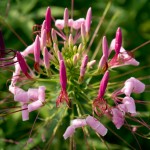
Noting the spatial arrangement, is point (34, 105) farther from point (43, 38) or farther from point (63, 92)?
point (43, 38)

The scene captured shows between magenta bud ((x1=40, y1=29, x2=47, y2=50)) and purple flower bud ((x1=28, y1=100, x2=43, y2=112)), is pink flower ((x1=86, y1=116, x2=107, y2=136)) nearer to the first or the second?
purple flower bud ((x1=28, y1=100, x2=43, y2=112))

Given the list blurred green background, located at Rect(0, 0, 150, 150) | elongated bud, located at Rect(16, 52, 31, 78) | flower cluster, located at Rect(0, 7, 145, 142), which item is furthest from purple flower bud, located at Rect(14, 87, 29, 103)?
blurred green background, located at Rect(0, 0, 150, 150)

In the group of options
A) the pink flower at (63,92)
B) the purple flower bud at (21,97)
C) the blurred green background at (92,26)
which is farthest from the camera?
the blurred green background at (92,26)

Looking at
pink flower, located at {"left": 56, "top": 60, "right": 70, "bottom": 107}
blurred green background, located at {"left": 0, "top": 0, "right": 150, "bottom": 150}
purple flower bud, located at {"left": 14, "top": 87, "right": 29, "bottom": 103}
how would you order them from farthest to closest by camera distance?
blurred green background, located at {"left": 0, "top": 0, "right": 150, "bottom": 150}
purple flower bud, located at {"left": 14, "top": 87, "right": 29, "bottom": 103}
pink flower, located at {"left": 56, "top": 60, "right": 70, "bottom": 107}

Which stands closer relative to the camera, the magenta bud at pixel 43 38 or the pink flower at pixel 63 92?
the pink flower at pixel 63 92

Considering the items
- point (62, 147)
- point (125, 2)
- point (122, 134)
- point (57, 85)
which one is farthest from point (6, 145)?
point (125, 2)

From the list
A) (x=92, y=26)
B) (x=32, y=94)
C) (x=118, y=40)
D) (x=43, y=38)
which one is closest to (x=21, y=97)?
(x=32, y=94)

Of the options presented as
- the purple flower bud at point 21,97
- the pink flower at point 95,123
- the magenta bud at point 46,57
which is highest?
the magenta bud at point 46,57

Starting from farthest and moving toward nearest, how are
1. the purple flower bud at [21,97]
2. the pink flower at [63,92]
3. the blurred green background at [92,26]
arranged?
the blurred green background at [92,26] < the purple flower bud at [21,97] < the pink flower at [63,92]

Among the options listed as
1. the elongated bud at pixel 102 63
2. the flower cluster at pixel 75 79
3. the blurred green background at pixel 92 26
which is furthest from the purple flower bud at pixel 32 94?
the blurred green background at pixel 92 26

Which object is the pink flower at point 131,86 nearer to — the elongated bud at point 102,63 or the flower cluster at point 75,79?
the flower cluster at point 75,79
